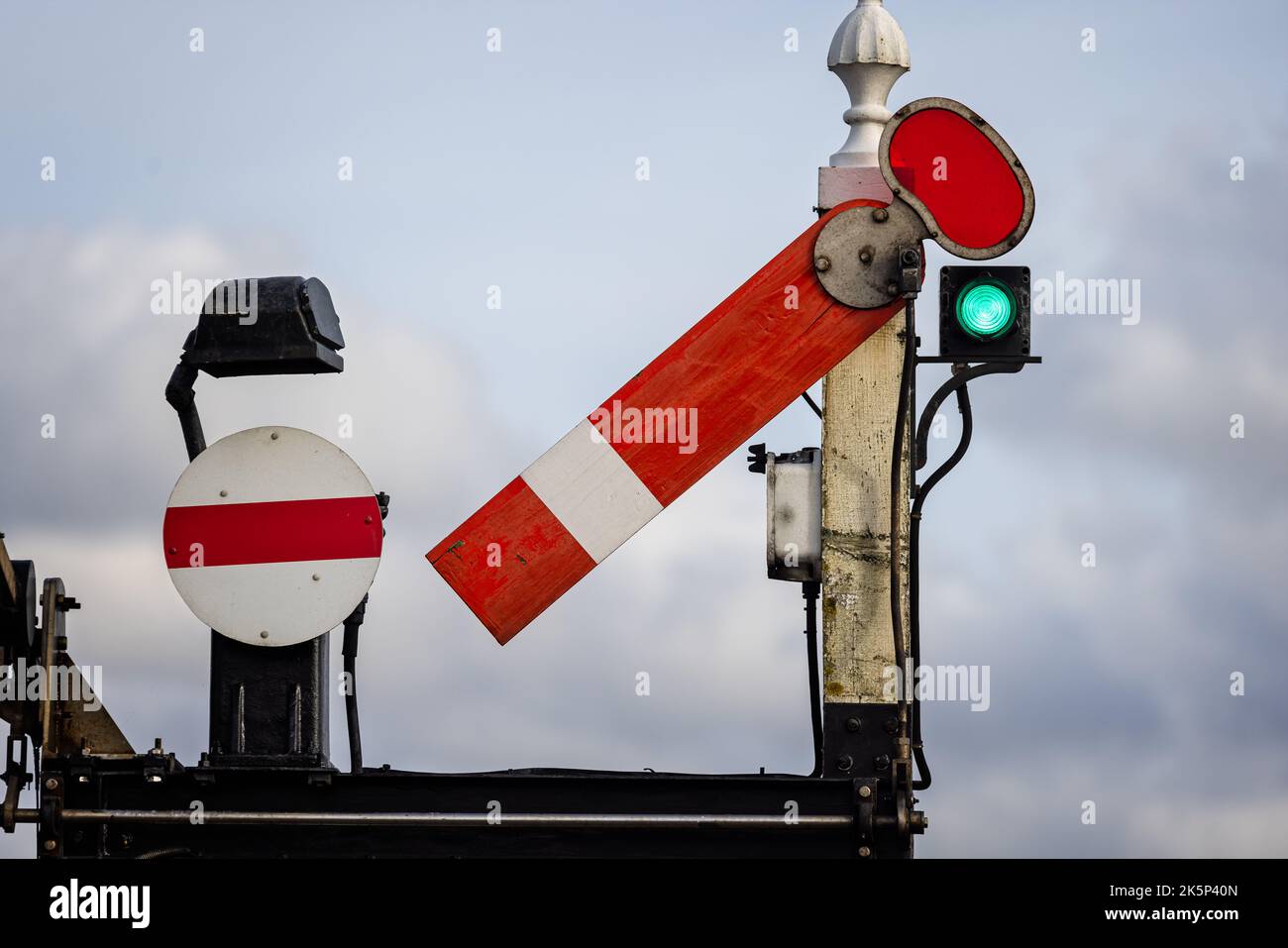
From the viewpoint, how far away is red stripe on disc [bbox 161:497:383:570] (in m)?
8.98

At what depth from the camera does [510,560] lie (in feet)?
28.8

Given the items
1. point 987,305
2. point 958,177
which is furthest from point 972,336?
point 958,177

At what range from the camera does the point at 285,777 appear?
29.3 ft

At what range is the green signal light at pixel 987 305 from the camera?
8.83 meters

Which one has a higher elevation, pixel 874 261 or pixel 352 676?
pixel 874 261

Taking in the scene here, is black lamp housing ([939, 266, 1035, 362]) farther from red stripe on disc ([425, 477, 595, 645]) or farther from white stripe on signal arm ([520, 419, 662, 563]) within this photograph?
red stripe on disc ([425, 477, 595, 645])

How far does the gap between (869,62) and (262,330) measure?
9.11ft

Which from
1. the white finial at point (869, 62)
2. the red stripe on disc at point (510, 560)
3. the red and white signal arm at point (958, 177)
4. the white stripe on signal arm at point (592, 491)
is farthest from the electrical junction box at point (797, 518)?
the white finial at point (869, 62)

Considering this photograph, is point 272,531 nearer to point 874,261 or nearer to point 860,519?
point 860,519
